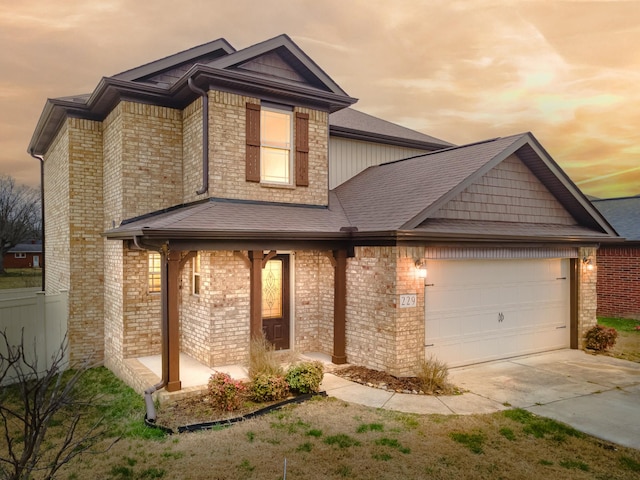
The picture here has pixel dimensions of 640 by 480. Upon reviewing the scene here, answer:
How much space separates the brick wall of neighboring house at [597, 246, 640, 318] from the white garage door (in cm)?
751

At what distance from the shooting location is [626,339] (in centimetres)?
1332

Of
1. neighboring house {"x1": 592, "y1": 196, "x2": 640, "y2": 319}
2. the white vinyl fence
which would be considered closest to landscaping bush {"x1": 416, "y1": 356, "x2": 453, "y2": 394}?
the white vinyl fence

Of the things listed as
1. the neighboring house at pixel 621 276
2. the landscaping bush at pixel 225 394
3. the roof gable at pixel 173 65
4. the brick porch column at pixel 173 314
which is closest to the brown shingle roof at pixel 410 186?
the brick porch column at pixel 173 314

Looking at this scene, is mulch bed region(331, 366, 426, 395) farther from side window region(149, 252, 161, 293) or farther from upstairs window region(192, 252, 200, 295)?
side window region(149, 252, 161, 293)

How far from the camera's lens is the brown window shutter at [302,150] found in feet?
35.9

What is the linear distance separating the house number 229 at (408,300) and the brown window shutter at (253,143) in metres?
4.27

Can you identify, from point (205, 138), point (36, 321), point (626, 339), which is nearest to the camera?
point (205, 138)

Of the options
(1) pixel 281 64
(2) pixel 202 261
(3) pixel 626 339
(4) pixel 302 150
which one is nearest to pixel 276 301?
(2) pixel 202 261

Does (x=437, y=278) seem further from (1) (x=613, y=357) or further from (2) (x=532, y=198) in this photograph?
(1) (x=613, y=357)

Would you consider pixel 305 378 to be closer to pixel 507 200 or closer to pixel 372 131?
pixel 507 200

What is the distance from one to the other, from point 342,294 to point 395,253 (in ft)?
5.94

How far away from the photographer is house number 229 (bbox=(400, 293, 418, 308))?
894cm

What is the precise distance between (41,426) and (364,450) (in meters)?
3.77

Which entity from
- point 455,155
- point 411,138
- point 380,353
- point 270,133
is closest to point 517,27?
point 411,138
